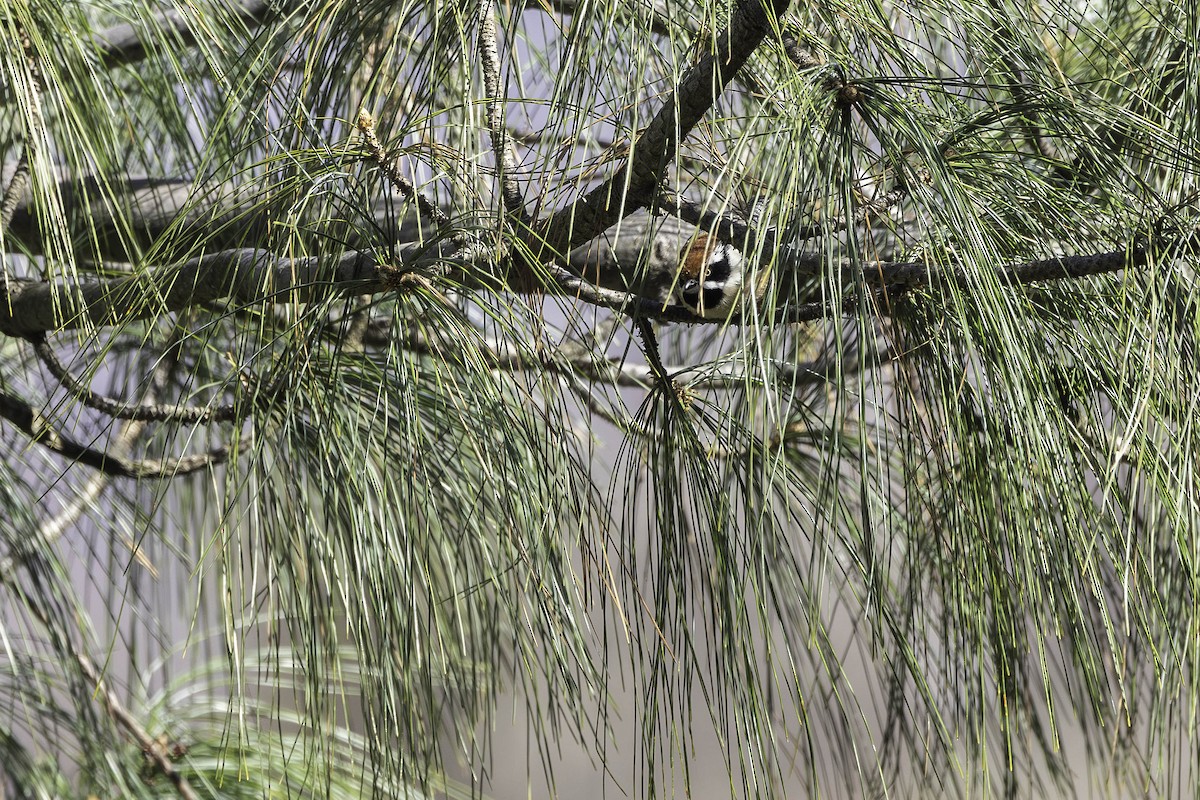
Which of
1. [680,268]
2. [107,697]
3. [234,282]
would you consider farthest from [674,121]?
[107,697]

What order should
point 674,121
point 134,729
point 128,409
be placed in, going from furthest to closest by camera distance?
point 134,729, point 128,409, point 674,121

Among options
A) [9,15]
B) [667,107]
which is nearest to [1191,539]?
[667,107]

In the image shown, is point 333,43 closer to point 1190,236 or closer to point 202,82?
point 202,82

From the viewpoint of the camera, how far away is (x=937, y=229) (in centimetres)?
34

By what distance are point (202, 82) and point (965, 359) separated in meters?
0.56

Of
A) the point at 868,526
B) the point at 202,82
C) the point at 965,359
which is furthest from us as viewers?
the point at 202,82

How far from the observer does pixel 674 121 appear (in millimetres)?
348

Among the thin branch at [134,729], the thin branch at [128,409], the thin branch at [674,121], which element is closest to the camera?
the thin branch at [674,121]

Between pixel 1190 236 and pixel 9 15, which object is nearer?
pixel 1190 236

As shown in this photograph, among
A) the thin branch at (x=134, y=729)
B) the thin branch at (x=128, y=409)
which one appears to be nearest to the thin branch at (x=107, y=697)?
the thin branch at (x=134, y=729)

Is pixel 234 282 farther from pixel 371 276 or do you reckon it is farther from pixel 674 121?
pixel 674 121

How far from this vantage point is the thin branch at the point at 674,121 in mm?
340

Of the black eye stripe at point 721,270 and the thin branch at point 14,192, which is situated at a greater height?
the thin branch at point 14,192

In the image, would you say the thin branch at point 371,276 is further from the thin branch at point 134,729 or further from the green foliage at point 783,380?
the thin branch at point 134,729
